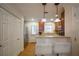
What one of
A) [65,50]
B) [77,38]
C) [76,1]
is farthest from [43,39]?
[76,1]

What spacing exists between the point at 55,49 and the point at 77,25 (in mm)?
1153

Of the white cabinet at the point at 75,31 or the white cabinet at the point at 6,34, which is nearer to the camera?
the white cabinet at the point at 6,34

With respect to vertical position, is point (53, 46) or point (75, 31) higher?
point (75, 31)

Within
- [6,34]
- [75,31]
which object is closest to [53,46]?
[75,31]

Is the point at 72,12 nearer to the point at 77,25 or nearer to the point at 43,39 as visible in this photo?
the point at 77,25

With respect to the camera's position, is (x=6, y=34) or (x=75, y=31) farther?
(x=75, y=31)

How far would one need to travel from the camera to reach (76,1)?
121 cm

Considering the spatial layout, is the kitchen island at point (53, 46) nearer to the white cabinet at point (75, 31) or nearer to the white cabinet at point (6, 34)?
the white cabinet at point (75, 31)

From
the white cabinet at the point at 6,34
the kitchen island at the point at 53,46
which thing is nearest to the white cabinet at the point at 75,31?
the kitchen island at the point at 53,46

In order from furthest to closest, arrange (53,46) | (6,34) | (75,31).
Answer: (53,46) → (75,31) → (6,34)

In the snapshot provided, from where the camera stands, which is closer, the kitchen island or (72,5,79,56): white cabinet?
(72,5,79,56): white cabinet

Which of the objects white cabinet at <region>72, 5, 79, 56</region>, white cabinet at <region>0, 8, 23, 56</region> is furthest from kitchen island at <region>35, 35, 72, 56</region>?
white cabinet at <region>0, 8, 23, 56</region>

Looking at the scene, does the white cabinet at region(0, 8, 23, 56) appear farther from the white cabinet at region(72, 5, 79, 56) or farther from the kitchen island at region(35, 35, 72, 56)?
the white cabinet at region(72, 5, 79, 56)

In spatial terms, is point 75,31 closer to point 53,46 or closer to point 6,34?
point 53,46
